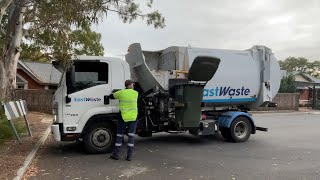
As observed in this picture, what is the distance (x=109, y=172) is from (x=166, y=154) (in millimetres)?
2358

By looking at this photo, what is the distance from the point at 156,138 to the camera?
12.4 m

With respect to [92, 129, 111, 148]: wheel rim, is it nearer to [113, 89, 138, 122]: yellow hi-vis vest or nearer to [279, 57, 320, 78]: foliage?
[113, 89, 138, 122]: yellow hi-vis vest

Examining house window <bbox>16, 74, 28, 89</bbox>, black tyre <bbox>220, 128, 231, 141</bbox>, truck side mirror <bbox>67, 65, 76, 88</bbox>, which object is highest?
house window <bbox>16, 74, 28, 89</bbox>

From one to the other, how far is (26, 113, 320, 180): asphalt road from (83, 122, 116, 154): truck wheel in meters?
0.23

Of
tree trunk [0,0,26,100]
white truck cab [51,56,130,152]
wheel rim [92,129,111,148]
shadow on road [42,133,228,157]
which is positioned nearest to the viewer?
white truck cab [51,56,130,152]

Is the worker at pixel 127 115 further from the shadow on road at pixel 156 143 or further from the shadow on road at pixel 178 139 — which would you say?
the shadow on road at pixel 178 139

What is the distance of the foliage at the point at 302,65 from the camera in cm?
10031

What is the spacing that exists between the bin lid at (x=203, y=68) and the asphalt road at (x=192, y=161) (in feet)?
6.35

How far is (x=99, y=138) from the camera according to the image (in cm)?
942

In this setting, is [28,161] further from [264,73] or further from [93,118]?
[264,73]

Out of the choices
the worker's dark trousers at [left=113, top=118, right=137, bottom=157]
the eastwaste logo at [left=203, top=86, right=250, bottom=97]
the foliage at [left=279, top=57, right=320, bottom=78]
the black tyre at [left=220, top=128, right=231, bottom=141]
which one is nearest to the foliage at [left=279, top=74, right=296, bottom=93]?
the eastwaste logo at [left=203, top=86, right=250, bottom=97]

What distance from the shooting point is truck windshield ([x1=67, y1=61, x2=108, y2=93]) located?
9.29 m

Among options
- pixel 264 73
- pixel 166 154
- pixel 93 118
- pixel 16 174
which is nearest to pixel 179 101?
pixel 166 154

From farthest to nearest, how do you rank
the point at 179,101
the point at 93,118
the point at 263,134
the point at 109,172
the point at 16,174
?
the point at 263,134, the point at 179,101, the point at 93,118, the point at 109,172, the point at 16,174
